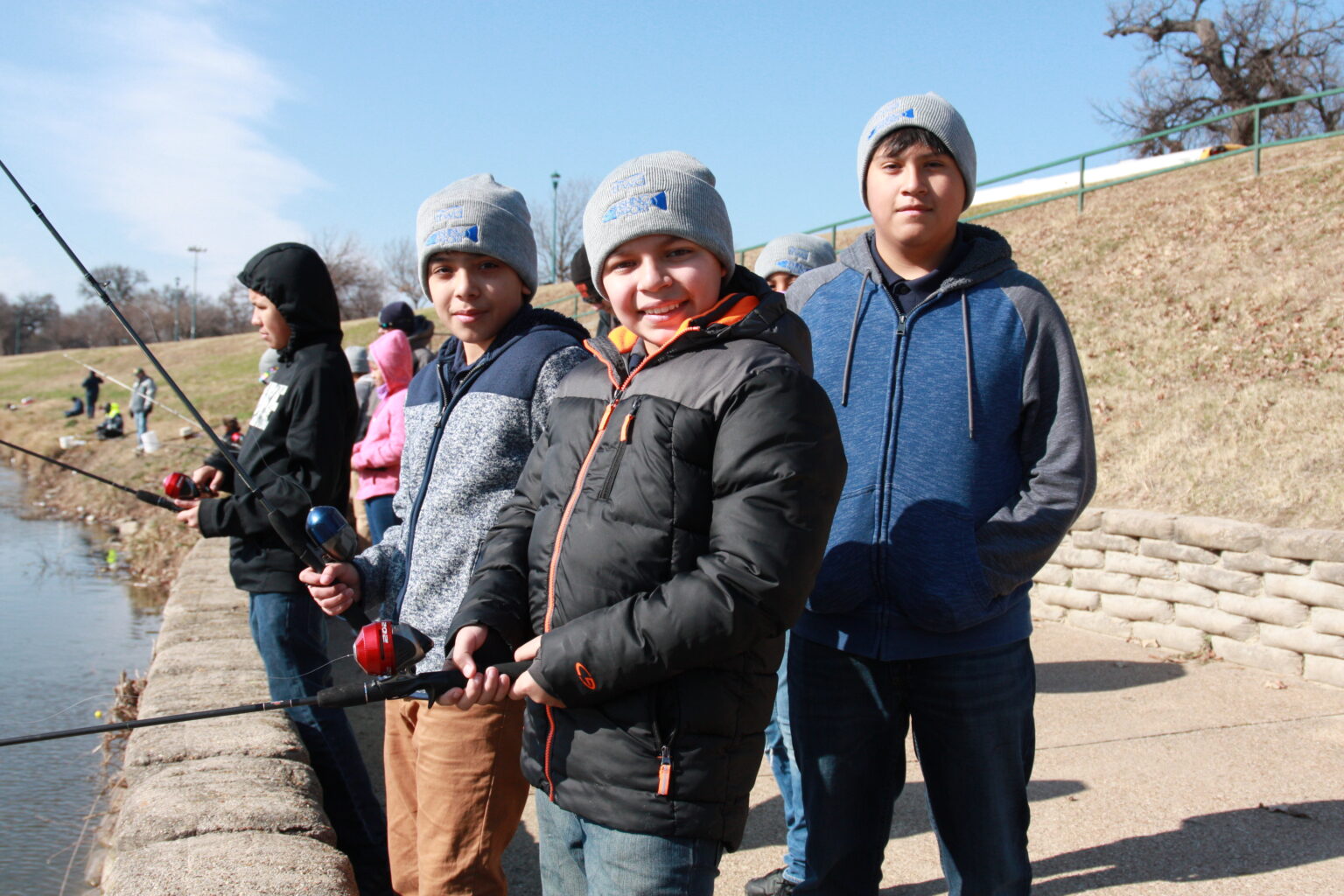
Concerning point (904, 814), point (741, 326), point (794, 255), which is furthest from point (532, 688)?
point (794, 255)

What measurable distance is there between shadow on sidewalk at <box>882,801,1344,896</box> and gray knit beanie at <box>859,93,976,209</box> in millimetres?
2133

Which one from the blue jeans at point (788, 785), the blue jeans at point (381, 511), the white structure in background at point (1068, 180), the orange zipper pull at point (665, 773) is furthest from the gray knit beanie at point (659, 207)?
the white structure in background at point (1068, 180)

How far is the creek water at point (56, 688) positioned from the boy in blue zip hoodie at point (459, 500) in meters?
1.89

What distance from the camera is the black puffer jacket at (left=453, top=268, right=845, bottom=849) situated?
174cm

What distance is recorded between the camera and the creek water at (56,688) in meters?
4.52

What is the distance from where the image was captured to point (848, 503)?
240 centimetres

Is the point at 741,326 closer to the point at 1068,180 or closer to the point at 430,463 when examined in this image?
the point at 430,463

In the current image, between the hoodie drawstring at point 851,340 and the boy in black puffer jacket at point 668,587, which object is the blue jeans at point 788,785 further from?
the boy in black puffer jacket at point 668,587

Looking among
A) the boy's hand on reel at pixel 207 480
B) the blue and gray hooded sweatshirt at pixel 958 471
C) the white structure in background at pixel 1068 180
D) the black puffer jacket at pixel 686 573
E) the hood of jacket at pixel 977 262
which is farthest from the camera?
the white structure in background at pixel 1068 180

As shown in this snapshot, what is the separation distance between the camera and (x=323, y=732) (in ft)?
11.7

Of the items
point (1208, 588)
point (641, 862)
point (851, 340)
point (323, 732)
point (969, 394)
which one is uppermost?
point (851, 340)

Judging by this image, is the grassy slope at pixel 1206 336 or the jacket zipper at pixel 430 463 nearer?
the jacket zipper at pixel 430 463

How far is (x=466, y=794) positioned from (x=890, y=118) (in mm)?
1829

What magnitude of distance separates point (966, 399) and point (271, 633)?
2.38 meters
